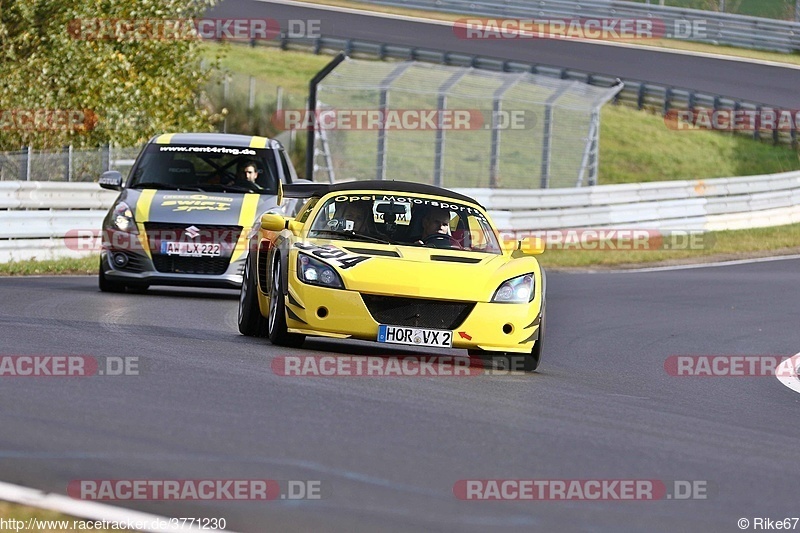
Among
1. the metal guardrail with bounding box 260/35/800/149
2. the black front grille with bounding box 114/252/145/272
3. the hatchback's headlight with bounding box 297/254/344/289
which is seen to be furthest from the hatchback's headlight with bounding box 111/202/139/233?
the metal guardrail with bounding box 260/35/800/149

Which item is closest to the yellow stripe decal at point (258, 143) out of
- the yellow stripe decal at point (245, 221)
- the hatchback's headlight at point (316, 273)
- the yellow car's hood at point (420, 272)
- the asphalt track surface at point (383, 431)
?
the yellow stripe decal at point (245, 221)

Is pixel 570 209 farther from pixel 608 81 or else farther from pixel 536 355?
pixel 536 355

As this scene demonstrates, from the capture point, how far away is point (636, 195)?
26.4 meters

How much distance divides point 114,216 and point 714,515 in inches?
402

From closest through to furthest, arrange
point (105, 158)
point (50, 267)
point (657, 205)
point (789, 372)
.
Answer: point (789, 372)
point (50, 267)
point (105, 158)
point (657, 205)

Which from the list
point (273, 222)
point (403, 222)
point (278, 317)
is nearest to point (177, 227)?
point (273, 222)

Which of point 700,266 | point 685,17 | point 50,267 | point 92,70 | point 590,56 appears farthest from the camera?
point 685,17

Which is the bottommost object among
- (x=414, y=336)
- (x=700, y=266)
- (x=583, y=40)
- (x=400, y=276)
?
(x=700, y=266)

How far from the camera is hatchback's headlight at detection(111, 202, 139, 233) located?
14.8 m

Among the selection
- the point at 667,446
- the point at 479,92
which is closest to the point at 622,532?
the point at 667,446

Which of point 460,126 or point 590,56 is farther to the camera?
point 590,56

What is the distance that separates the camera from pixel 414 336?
958 centimetres

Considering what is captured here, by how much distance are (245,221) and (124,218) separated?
1.21 metres

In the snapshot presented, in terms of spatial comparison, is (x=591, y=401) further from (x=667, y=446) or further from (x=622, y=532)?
(x=622, y=532)
